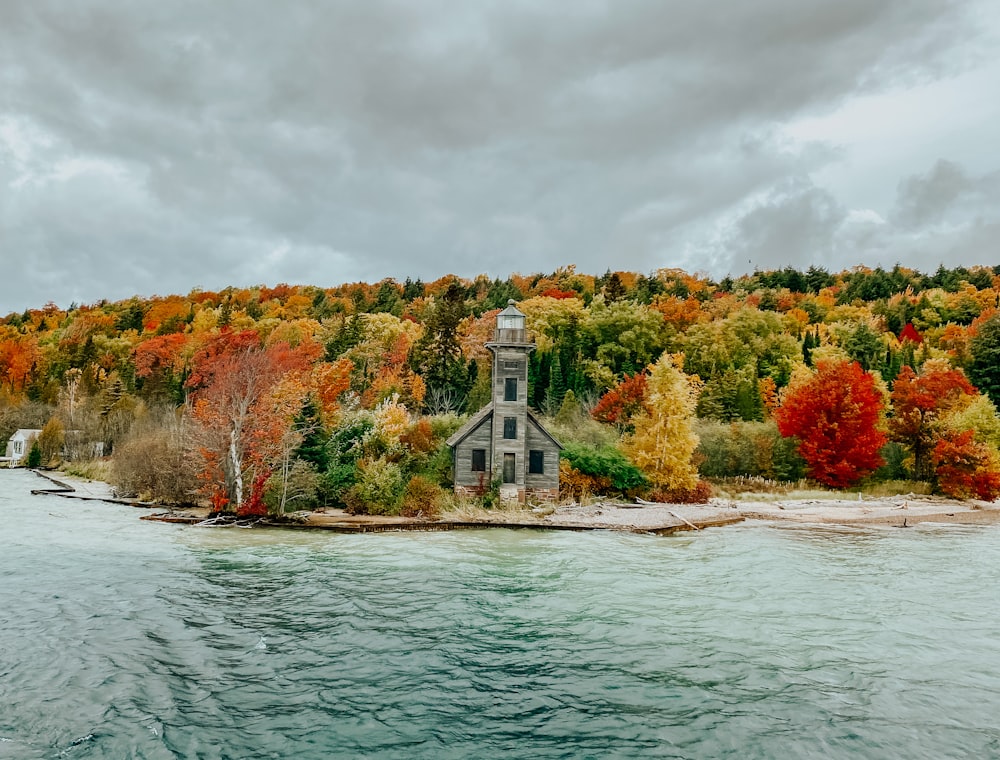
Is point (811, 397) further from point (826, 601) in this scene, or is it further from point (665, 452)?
point (826, 601)

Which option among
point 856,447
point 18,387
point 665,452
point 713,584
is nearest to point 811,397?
point 856,447

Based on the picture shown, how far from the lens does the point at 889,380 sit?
59312 millimetres

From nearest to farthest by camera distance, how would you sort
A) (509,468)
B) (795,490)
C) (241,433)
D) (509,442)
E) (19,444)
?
(241,433) < (509,442) < (509,468) < (795,490) < (19,444)

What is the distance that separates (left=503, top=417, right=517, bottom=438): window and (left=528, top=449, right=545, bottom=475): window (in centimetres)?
140

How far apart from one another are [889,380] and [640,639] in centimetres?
5688

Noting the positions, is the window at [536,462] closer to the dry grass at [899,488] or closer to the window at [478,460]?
the window at [478,460]

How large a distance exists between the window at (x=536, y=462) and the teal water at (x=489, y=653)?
408 inches

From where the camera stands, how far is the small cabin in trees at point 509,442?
31.7m

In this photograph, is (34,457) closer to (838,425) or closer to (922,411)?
(838,425)

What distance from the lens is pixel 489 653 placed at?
1236 centimetres

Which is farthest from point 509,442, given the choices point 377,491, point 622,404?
point 622,404

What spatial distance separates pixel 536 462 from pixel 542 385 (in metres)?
26.0

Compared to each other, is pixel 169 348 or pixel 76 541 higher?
pixel 169 348

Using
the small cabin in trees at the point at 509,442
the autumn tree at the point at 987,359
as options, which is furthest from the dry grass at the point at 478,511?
the autumn tree at the point at 987,359
